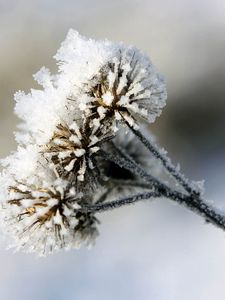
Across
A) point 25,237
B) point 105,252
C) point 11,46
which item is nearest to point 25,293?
point 105,252

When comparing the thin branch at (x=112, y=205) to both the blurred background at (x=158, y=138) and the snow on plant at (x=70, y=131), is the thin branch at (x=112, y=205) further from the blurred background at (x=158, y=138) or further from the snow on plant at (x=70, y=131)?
the blurred background at (x=158, y=138)

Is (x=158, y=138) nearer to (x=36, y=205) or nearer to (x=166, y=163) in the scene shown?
(x=166, y=163)

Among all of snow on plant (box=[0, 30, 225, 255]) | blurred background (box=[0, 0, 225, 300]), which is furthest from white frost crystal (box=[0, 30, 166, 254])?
blurred background (box=[0, 0, 225, 300])

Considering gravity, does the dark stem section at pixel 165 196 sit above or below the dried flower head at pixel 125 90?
below

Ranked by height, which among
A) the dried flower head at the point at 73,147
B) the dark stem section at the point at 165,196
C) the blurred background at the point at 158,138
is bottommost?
the dark stem section at the point at 165,196

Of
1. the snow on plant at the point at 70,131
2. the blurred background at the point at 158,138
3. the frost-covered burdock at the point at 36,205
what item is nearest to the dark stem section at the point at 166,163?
the snow on plant at the point at 70,131

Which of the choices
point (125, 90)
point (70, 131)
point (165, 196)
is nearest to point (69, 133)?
point (70, 131)

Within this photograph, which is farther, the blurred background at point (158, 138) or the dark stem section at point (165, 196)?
the blurred background at point (158, 138)

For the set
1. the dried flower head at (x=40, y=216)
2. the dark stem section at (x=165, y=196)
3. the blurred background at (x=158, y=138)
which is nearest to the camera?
the dried flower head at (x=40, y=216)

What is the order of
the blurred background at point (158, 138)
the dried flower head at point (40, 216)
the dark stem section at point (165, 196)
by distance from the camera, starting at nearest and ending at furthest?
the dried flower head at point (40, 216) < the dark stem section at point (165, 196) < the blurred background at point (158, 138)
